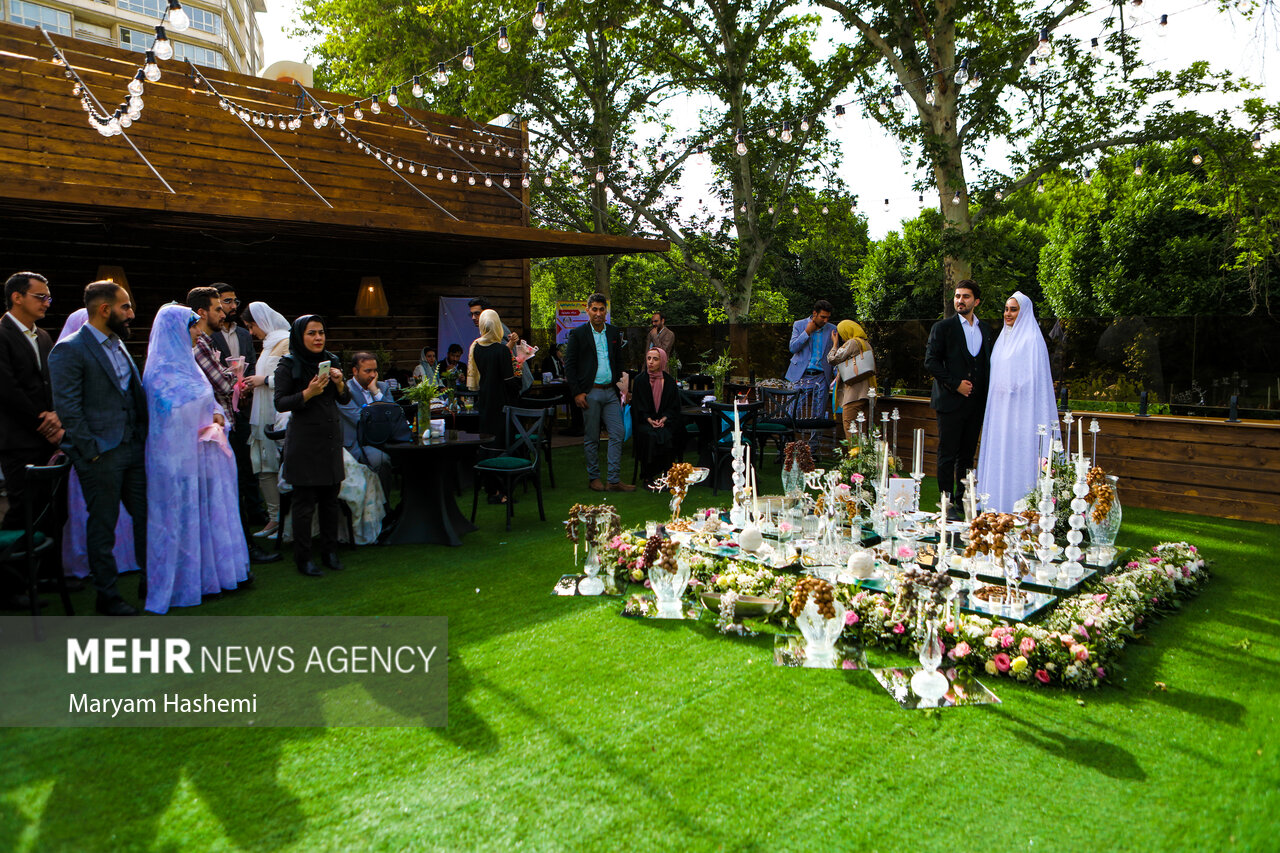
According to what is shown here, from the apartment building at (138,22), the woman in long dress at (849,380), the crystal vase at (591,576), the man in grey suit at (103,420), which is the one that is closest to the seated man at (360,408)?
the man in grey suit at (103,420)

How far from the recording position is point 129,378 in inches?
177

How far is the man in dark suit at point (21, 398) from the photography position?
180 inches

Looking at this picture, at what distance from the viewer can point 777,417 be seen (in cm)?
955

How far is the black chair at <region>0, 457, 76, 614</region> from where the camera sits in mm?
3953

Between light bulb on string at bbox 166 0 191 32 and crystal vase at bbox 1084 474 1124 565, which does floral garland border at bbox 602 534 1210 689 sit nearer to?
crystal vase at bbox 1084 474 1124 565

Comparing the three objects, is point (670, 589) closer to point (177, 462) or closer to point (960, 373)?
point (177, 462)

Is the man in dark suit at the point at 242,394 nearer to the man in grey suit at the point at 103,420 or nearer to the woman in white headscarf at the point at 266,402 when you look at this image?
the woman in white headscarf at the point at 266,402

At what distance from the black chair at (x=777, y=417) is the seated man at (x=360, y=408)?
3.72 metres

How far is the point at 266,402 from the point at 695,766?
15.2 feet

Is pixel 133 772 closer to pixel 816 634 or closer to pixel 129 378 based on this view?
pixel 129 378

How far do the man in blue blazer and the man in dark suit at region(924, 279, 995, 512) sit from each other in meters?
2.65

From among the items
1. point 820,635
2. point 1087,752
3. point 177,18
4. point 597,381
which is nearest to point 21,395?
point 177,18

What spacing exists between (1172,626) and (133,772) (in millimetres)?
4870

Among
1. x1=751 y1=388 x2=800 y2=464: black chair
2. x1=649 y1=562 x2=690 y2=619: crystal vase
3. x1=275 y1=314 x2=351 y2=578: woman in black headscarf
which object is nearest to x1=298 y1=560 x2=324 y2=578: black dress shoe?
x1=275 y1=314 x2=351 y2=578: woman in black headscarf
